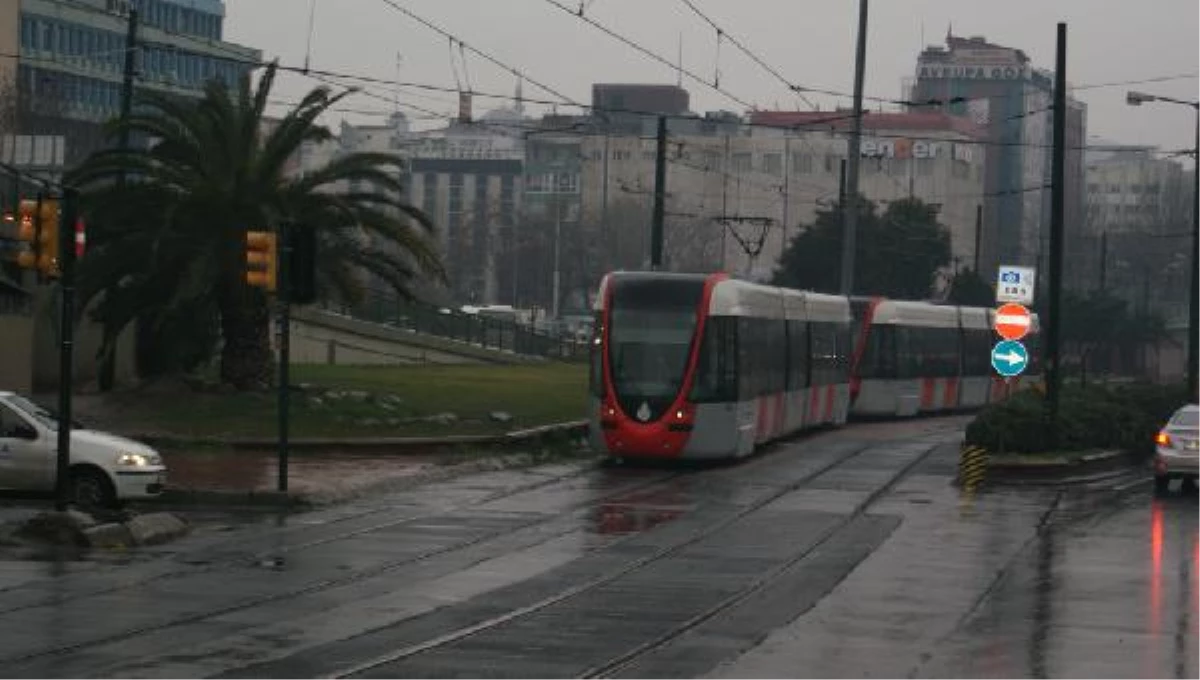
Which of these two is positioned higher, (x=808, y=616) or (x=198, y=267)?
(x=198, y=267)

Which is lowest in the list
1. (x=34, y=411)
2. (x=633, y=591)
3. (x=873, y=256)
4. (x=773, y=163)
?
(x=633, y=591)

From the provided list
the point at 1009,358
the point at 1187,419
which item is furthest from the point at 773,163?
the point at 1187,419

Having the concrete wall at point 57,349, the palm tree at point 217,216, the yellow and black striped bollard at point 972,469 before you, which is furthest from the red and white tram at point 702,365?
the concrete wall at point 57,349

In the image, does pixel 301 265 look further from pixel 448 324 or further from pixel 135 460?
pixel 448 324

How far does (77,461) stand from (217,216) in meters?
12.4

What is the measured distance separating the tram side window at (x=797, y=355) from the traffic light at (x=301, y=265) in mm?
16877

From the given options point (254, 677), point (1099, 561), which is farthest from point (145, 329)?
point (254, 677)

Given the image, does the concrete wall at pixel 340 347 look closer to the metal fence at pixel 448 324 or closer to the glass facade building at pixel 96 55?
the metal fence at pixel 448 324

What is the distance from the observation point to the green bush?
38875 mm

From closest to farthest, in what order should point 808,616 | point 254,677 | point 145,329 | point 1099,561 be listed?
point 254,677
point 808,616
point 1099,561
point 145,329

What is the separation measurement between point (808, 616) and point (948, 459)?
2372 cm

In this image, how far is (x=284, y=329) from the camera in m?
29.8

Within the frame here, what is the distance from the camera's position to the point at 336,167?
41.1 m

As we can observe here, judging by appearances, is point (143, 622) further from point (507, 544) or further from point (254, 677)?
point (507, 544)
